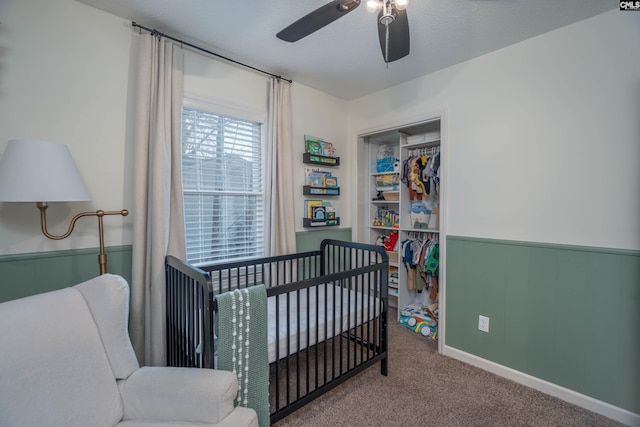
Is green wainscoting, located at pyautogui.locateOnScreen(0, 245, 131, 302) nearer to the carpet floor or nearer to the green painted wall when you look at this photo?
the green painted wall

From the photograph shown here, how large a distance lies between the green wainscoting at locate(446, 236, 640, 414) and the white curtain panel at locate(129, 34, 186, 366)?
2.20 metres

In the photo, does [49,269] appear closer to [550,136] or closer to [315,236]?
[315,236]

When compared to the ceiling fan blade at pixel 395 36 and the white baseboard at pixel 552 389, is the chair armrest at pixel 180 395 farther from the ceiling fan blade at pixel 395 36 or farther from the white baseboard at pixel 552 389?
the white baseboard at pixel 552 389

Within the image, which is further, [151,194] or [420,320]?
[420,320]

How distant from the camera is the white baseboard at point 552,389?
1.68 meters

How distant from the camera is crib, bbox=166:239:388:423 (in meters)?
1.46

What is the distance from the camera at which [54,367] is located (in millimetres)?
1049

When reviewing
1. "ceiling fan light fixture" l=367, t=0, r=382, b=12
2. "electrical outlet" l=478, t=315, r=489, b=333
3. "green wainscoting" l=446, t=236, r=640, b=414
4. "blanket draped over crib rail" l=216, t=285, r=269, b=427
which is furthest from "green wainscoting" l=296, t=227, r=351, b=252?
"ceiling fan light fixture" l=367, t=0, r=382, b=12

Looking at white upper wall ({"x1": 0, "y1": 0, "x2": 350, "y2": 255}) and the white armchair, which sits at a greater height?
white upper wall ({"x1": 0, "y1": 0, "x2": 350, "y2": 255})

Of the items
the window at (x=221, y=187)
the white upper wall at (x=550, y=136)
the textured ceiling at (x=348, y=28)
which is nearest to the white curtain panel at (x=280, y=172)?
the window at (x=221, y=187)

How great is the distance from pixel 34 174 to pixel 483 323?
2.93m

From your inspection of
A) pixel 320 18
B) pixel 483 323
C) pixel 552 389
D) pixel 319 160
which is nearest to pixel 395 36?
pixel 320 18

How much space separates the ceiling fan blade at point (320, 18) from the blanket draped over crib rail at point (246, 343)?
1286 mm

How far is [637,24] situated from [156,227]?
3.07 meters
